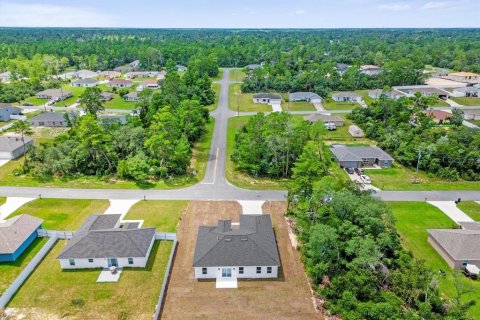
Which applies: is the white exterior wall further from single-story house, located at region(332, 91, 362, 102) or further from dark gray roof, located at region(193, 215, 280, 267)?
single-story house, located at region(332, 91, 362, 102)

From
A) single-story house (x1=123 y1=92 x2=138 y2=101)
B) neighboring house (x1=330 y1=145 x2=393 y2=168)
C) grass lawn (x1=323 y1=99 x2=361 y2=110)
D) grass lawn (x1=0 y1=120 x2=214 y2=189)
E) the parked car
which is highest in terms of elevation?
single-story house (x1=123 y1=92 x2=138 y2=101)

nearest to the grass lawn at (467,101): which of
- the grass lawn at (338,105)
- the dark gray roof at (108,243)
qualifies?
the grass lawn at (338,105)

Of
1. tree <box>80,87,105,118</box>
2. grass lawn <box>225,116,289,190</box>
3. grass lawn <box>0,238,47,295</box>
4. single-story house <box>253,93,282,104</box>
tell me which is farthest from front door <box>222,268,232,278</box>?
single-story house <box>253,93,282,104</box>

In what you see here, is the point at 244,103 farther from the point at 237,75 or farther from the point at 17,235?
the point at 17,235

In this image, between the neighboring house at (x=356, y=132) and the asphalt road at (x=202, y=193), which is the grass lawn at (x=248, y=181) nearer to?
the asphalt road at (x=202, y=193)

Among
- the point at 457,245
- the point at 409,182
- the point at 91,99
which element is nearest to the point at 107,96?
the point at 91,99
